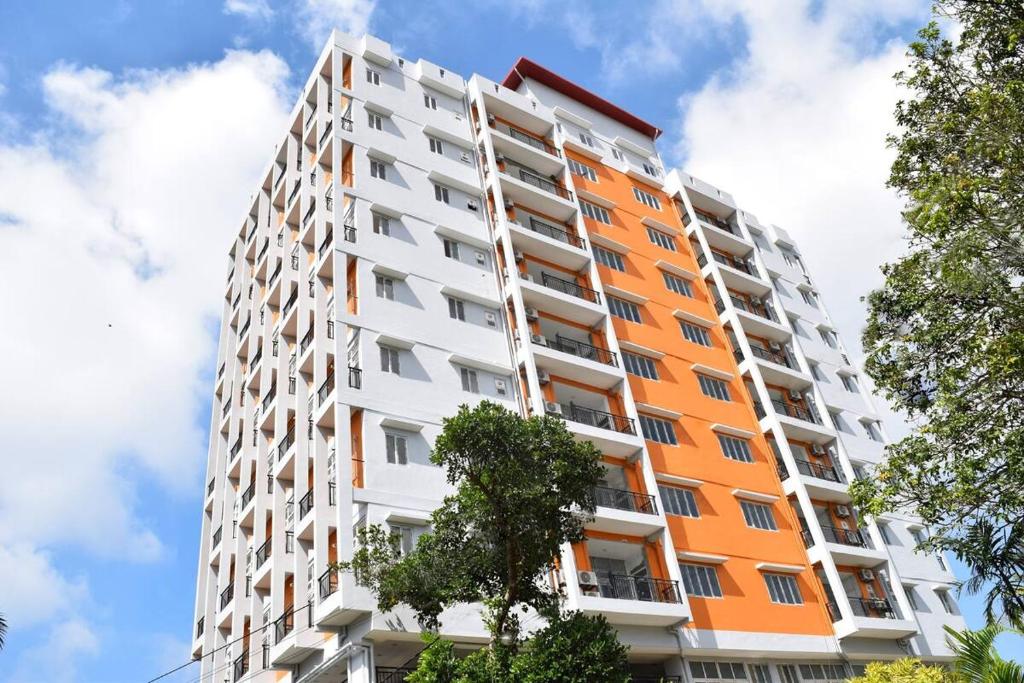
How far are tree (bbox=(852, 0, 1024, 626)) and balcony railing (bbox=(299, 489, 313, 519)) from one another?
1563 centimetres

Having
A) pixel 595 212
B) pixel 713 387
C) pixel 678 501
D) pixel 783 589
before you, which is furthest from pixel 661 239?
pixel 783 589

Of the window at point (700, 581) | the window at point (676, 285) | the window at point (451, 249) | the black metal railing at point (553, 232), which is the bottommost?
the window at point (700, 581)

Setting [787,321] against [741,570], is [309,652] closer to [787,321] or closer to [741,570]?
[741,570]

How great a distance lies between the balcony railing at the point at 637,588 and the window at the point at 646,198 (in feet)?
68.7

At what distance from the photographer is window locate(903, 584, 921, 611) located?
32531mm

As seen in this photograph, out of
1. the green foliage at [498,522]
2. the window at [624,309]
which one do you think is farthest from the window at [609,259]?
the green foliage at [498,522]

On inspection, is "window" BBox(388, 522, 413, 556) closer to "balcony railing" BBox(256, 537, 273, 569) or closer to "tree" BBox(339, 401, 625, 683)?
"tree" BBox(339, 401, 625, 683)

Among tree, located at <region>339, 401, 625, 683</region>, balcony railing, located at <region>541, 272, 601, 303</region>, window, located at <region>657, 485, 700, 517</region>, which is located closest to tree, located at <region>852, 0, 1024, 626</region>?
tree, located at <region>339, 401, 625, 683</region>

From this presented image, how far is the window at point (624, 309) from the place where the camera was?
33.5 m

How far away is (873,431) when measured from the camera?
40906mm

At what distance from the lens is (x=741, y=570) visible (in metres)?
28.0

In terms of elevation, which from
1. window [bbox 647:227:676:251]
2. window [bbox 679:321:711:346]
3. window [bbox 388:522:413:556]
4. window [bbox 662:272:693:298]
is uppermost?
window [bbox 647:227:676:251]

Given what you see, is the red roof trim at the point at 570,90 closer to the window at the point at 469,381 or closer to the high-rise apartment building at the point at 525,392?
the high-rise apartment building at the point at 525,392

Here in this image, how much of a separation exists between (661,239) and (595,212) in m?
4.01
